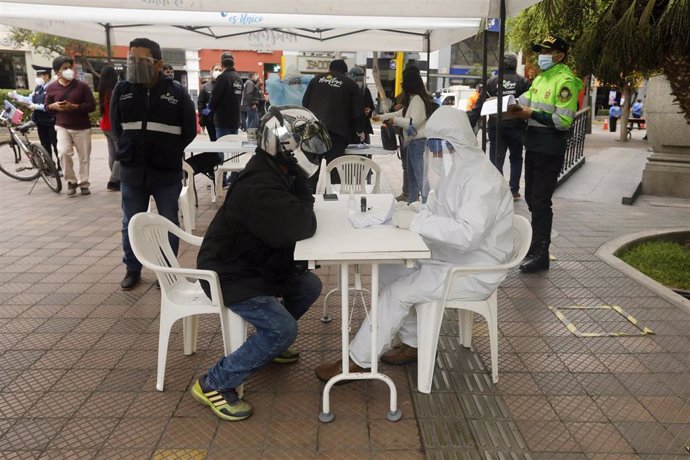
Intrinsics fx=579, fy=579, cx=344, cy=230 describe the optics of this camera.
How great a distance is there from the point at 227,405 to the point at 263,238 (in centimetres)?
83

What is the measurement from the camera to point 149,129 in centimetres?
417

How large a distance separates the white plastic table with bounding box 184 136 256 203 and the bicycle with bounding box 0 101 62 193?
2.43 metres

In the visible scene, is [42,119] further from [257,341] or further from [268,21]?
[257,341]

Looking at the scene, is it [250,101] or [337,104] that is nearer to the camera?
[337,104]

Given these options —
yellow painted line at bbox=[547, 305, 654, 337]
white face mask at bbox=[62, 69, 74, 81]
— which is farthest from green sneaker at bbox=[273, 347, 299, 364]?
white face mask at bbox=[62, 69, 74, 81]

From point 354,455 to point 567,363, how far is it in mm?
1516

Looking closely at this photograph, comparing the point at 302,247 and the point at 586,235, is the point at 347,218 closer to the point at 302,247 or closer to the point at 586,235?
the point at 302,247

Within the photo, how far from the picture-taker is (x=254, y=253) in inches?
105

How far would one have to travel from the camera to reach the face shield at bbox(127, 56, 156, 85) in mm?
3982

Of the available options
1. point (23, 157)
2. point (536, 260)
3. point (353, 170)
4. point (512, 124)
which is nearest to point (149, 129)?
point (353, 170)

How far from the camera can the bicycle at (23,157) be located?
831 centimetres

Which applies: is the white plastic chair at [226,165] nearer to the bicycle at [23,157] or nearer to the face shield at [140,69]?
the bicycle at [23,157]

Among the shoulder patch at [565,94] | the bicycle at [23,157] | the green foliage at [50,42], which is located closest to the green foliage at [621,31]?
the shoulder patch at [565,94]

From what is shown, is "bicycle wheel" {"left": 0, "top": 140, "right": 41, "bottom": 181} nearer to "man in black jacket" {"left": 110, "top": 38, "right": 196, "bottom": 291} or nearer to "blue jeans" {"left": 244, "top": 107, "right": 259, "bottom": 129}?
"blue jeans" {"left": 244, "top": 107, "right": 259, "bottom": 129}
